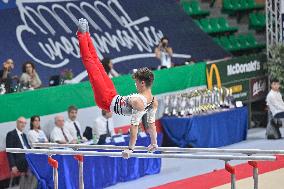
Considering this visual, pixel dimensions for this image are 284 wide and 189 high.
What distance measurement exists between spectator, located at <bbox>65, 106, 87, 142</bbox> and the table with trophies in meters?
2.86

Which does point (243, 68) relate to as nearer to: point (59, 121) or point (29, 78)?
point (29, 78)

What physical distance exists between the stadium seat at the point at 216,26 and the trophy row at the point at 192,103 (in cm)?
493

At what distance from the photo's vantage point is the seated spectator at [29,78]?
14.3 meters

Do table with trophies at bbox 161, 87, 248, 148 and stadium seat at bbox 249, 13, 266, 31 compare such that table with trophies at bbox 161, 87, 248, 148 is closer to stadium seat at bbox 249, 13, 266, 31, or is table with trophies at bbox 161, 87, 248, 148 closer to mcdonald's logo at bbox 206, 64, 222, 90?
mcdonald's logo at bbox 206, 64, 222, 90

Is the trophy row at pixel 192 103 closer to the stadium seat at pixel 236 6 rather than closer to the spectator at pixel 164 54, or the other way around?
the spectator at pixel 164 54

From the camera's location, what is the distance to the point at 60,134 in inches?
548

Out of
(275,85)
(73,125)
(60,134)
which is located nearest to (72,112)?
(73,125)

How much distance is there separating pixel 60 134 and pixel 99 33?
5525 mm

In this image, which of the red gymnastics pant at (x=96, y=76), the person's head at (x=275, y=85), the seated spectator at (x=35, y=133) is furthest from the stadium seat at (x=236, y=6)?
Answer: the red gymnastics pant at (x=96, y=76)

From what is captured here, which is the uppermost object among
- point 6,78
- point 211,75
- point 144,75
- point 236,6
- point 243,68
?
point 236,6

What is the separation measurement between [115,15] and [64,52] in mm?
2353

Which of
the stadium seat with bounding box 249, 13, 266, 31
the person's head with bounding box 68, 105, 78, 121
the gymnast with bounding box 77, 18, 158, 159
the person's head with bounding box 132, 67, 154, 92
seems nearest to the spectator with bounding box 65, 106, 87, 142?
the person's head with bounding box 68, 105, 78, 121

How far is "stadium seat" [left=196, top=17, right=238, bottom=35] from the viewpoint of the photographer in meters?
22.1

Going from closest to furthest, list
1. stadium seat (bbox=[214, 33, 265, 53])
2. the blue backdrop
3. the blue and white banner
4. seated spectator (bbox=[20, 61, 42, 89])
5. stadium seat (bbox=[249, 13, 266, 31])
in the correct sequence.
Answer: seated spectator (bbox=[20, 61, 42, 89]) < the blue backdrop < the blue and white banner < stadium seat (bbox=[214, 33, 265, 53]) < stadium seat (bbox=[249, 13, 266, 31])
